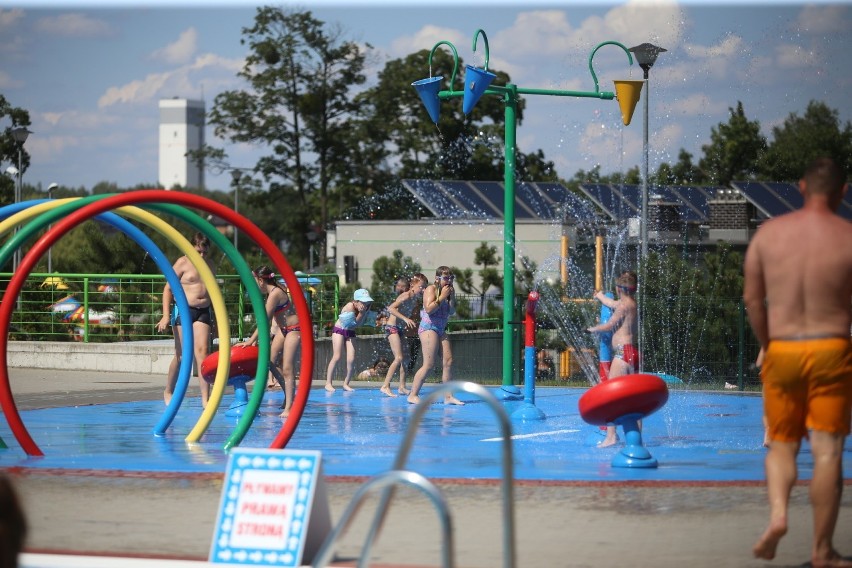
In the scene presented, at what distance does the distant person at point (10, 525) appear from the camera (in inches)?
155

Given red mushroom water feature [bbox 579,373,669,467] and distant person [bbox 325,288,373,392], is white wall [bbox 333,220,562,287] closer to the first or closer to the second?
distant person [bbox 325,288,373,392]

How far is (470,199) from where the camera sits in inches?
1519

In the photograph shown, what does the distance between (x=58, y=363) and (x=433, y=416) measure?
9612 mm

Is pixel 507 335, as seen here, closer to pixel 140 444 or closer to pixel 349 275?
pixel 140 444

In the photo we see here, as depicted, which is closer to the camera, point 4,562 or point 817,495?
point 4,562

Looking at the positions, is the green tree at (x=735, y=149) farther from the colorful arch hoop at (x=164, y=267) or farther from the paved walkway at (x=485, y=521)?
the paved walkway at (x=485, y=521)

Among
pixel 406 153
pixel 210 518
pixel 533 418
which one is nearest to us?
pixel 210 518

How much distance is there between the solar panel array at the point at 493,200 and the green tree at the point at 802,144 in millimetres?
8229

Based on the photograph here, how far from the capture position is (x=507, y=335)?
52.7ft

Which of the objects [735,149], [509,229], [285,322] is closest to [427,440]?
[285,322]

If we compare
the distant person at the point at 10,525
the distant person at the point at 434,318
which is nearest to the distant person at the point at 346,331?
the distant person at the point at 434,318

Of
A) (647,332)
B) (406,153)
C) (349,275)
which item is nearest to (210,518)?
(647,332)

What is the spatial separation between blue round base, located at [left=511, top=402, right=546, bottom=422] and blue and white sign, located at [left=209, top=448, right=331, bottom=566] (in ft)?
25.8

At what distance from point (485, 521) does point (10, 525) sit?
13.1ft
